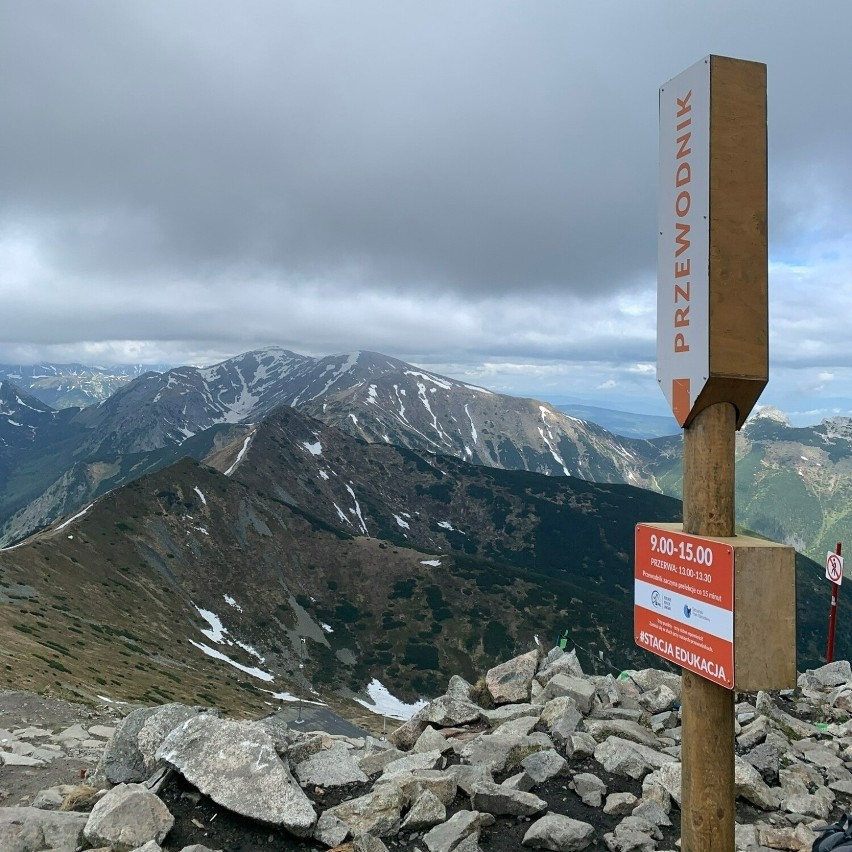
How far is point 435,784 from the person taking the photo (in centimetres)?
954

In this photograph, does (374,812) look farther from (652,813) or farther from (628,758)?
(628,758)

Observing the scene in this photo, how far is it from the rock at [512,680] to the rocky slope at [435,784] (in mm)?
1648

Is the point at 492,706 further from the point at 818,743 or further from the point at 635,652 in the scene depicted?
the point at 635,652

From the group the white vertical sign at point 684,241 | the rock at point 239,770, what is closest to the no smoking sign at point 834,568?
the white vertical sign at point 684,241

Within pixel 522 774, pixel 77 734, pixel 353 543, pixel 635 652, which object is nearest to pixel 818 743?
pixel 522 774

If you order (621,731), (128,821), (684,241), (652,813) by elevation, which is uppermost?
(684,241)

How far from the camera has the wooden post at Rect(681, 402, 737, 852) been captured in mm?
5418

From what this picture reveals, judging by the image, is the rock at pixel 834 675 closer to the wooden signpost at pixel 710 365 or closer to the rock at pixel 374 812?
the rock at pixel 374 812

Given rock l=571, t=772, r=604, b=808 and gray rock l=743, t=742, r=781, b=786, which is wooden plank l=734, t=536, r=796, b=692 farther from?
gray rock l=743, t=742, r=781, b=786

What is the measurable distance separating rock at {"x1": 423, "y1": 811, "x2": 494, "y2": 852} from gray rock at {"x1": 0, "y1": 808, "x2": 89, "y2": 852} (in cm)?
491

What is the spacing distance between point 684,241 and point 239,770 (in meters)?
9.60

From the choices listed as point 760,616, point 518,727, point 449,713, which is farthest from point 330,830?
point 760,616

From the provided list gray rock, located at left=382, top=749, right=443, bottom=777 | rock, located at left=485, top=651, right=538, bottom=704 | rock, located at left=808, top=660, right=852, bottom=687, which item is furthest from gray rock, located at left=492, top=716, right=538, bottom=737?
rock, located at left=808, top=660, right=852, bottom=687

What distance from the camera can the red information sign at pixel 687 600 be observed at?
501 cm
